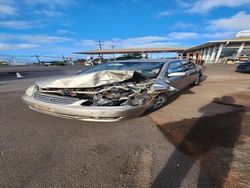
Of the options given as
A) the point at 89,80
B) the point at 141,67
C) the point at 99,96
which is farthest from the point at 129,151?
the point at 141,67

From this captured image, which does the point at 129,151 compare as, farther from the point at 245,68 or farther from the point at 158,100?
the point at 245,68

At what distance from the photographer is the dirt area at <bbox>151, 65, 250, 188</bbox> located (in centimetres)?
208

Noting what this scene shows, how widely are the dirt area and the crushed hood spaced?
1.16m

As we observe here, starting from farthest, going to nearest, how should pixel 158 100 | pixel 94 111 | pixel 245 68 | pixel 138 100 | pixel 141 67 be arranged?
1. pixel 245 68
2. pixel 141 67
3. pixel 158 100
4. pixel 138 100
5. pixel 94 111

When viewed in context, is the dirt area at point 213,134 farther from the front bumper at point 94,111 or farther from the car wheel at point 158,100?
the front bumper at point 94,111

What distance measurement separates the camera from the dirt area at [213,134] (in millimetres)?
2084

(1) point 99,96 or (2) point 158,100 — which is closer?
(1) point 99,96

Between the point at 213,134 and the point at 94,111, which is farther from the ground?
the point at 94,111

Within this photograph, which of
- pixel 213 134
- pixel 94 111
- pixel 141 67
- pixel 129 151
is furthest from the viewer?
pixel 141 67

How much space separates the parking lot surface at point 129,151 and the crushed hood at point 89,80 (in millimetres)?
746

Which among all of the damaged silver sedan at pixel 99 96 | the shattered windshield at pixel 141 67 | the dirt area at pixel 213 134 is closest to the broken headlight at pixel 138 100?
the damaged silver sedan at pixel 99 96

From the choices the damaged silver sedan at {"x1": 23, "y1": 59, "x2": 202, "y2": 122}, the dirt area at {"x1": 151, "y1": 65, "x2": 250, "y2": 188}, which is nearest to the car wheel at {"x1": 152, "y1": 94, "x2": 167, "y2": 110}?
the damaged silver sedan at {"x1": 23, "y1": 59, "x2": 202, "y2": 122}

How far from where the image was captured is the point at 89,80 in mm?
3592

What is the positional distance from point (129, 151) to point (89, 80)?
1705 millimetres
